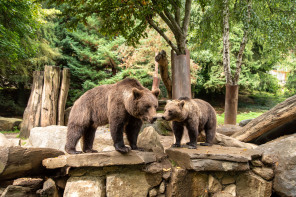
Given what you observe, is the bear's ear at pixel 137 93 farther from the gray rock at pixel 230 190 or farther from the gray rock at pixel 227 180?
the gray rock at pixel 230 190

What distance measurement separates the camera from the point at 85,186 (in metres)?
3.61

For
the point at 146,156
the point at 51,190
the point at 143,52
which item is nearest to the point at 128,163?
the point at 146,156

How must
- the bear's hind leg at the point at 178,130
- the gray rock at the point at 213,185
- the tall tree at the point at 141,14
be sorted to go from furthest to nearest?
the tall tree at the point at 141,14
the bear's hind leg at the point at 178,130
the gray rock at the point at 213,185

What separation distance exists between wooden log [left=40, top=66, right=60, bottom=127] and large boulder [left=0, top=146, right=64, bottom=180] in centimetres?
514

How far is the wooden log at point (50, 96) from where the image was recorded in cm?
866

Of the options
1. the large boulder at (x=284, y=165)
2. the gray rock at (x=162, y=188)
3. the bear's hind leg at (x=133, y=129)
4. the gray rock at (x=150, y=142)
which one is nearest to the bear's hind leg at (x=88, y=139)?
the bear's hind leg at (x=133, y=129)

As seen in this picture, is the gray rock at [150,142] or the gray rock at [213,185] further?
the gray rock at [150,142]

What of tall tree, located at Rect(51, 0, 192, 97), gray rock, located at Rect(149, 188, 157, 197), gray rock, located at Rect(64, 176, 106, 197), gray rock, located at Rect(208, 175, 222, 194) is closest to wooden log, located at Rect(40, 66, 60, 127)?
tall tree, located at Rect(51, 0, 192, 97)

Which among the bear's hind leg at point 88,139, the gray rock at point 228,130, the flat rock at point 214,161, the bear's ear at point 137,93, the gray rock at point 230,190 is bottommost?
the gray rock at point 230,190

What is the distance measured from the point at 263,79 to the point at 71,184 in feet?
57.7

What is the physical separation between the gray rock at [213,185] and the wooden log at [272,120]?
2.77 m

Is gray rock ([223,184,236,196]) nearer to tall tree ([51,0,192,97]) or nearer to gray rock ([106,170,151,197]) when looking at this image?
gray rock ([106,170,151,197])

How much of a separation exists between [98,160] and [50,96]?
20.2ft

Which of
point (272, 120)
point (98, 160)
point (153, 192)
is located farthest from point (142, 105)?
point (272, 120)
